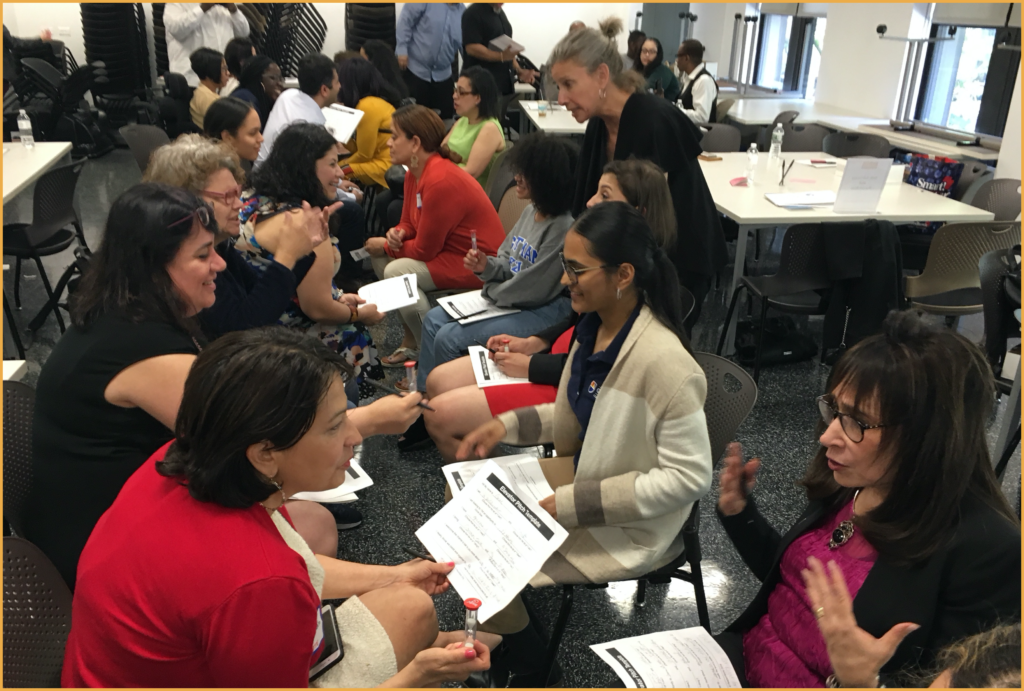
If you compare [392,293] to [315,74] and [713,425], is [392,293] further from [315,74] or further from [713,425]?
[315,74]

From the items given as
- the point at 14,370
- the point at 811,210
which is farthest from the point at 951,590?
the point at 811,210

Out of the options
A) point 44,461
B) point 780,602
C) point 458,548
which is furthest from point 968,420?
point 44,461

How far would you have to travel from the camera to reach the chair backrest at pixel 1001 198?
407 centimetres

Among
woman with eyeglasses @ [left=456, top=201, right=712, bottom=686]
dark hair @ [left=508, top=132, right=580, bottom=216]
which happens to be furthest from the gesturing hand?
dark hair @ [left=508, top=132, right=580, bottom=216]

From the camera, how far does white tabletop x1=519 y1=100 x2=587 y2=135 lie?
20.6 ft


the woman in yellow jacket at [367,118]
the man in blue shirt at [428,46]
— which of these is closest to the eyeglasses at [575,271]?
the woman in yellow jacket at [367,118]

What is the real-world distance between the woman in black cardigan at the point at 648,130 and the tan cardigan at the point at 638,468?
3.87 ft

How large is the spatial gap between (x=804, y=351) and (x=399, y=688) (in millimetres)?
3310

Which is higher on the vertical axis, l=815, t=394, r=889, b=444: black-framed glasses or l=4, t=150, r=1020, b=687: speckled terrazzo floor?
l=815, t=394, r=889, b=444: black-framed glasses

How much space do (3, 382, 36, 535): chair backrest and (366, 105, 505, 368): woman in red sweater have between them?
195 centimetres

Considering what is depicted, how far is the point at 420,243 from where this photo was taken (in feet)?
12.0

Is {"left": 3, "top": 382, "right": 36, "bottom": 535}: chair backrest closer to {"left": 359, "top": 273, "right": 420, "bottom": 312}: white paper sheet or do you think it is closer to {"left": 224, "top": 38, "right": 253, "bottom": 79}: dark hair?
{"left": 359, "top": 273, "right": 420, "bottom": 312}: white paper sheet

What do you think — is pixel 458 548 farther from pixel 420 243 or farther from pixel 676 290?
pixel 420 243

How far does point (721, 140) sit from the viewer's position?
5770mm
